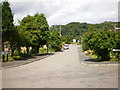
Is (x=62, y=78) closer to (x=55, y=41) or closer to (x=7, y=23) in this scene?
(x=7, y=23)

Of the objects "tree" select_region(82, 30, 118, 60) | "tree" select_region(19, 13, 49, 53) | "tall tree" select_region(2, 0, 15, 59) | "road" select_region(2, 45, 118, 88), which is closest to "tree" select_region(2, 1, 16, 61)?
"tall tree" select_region(2, 0, 15, 59)

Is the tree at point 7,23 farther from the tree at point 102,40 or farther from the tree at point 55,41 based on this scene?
the tree at point 55,41

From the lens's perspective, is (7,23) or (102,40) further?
(7,23)

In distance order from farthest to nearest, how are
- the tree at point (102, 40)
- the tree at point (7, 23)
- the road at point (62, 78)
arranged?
the tree at point (7, 23) < the tree at point (102, 40) < the road at point (62, 78)

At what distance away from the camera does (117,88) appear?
872 cm

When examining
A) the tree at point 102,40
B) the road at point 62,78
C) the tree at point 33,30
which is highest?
the tree at point 33,30

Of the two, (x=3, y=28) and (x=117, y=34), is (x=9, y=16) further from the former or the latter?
(x=117, y=34)

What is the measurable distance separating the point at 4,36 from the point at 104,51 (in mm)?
13280

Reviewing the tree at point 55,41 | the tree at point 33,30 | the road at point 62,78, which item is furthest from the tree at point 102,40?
the tree at point 55,41

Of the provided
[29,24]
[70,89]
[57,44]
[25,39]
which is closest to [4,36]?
[25,39]

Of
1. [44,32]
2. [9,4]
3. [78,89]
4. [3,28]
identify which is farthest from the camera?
[44,32]

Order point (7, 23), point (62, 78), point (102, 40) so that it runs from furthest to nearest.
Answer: point (7, 23)
point (102, 40)
point (62, 78)

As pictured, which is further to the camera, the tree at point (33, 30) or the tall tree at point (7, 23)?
the tree at point (33, 30)

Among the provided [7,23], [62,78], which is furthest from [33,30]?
[62,78]
